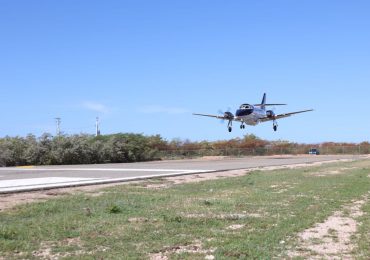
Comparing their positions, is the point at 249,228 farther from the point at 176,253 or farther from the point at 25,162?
the point at 25,162

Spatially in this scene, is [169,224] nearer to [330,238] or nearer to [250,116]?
[330,238]

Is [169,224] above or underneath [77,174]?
underneath

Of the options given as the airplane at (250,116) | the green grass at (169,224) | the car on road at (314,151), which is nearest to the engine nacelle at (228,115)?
the airplane at (250,116)

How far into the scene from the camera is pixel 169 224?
998 cm

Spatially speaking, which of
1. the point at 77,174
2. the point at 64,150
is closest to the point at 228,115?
the point at 64,150

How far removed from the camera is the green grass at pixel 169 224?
776 cm

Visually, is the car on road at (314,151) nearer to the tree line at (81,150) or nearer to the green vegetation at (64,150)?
the tree line at (81,150)

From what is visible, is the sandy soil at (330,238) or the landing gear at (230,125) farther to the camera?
the landing gear at (230,125)

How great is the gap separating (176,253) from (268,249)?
1410 mm

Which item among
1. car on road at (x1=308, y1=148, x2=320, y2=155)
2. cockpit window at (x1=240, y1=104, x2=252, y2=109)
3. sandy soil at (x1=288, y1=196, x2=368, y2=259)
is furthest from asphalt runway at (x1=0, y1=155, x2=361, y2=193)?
car on road at (x1=308, y1=148, x2=320, y2=155)

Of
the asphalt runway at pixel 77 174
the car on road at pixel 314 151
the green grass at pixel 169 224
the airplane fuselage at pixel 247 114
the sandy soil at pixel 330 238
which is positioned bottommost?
the sandy soil at pixel 330 238

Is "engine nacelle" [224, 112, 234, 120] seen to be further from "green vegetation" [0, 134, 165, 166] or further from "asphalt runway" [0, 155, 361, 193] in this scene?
"asphalt runway" [0, 155, 361, 193]

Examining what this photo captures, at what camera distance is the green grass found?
7762 millimetres

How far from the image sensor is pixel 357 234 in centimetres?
935
